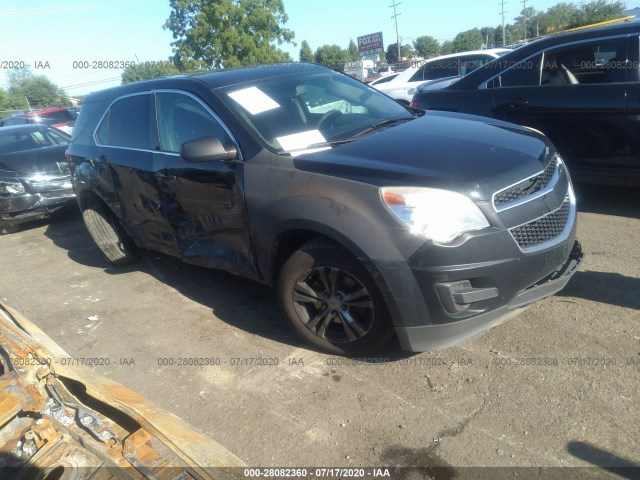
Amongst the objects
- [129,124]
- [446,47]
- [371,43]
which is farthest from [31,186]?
[446,47]

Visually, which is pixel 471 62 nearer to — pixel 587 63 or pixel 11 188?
pixel 587 63

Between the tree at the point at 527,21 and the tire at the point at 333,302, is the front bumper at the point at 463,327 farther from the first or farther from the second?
the tree at the point at 527,21

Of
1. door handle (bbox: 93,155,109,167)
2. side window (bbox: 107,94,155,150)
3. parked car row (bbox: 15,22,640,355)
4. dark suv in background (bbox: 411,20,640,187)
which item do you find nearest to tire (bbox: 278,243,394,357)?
parked car row (bbox: 15,22,640,355)

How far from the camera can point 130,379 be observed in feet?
10.6

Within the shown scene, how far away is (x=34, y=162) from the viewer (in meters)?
7.44

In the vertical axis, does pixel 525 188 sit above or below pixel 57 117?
below

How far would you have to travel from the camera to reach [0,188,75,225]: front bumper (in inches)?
278

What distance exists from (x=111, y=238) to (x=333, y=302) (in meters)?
3.13

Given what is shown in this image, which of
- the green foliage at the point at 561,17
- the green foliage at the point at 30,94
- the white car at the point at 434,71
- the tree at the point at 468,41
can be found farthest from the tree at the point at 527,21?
the white car at the point at 434,71

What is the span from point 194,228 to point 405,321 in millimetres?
1853

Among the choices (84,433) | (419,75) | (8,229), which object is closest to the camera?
(84,433)

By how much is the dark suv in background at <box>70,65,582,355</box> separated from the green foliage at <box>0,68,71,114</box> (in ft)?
139

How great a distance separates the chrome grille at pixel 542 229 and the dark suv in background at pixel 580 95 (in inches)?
80.0

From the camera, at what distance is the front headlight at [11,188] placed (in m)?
7.04
